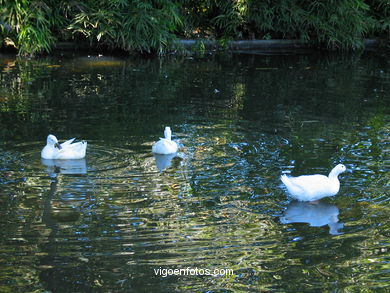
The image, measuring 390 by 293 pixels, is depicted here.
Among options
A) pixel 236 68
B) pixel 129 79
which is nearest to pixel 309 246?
pixel 129 79

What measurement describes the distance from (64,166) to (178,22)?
1033cm

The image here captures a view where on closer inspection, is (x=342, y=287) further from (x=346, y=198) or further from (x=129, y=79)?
(x=129, y=79)

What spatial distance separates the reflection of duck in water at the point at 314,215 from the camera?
6133 mm

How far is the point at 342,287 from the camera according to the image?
4887 millimetres

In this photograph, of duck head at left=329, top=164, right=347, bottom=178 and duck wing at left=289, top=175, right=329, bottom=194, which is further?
duck head at left=329, top=164, right=347, bottom=178

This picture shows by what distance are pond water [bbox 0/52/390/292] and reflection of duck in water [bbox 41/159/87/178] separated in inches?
1.0

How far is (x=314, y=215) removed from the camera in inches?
252

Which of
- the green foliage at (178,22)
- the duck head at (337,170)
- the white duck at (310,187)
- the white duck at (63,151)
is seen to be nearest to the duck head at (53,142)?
the white duck at (63,151)

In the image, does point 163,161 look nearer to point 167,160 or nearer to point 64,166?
point 167,160

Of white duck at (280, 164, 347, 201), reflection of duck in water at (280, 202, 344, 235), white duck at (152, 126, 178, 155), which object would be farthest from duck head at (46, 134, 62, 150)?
reflection of duck in water at (280, 202, 344, 235)

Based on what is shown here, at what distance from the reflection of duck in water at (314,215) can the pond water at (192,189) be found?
0.02 meters

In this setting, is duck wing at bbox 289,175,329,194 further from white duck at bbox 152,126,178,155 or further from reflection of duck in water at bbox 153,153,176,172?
white duck at bbox 152,126,178,155

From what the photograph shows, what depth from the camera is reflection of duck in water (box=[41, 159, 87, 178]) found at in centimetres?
746

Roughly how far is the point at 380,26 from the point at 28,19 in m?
9.76
